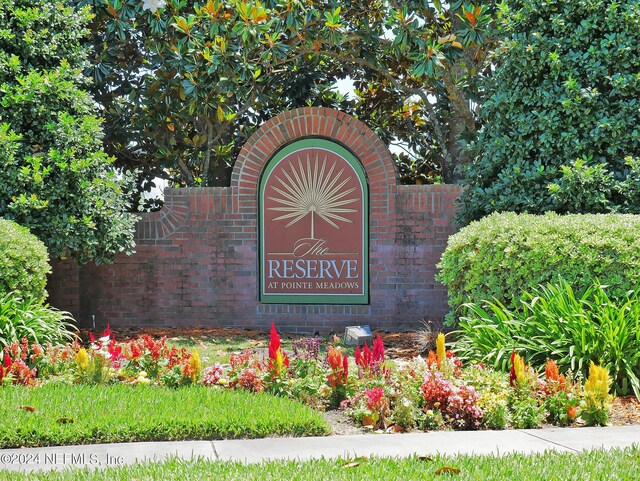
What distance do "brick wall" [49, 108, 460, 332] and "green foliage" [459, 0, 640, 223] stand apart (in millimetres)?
1628

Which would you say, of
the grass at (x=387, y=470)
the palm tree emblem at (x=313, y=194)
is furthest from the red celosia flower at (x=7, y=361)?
the palm tree emblem at (x=313, y=194)

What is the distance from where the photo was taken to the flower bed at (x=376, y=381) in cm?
515

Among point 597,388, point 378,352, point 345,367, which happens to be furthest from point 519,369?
point 345,367

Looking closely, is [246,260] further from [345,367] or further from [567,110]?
[345,367]

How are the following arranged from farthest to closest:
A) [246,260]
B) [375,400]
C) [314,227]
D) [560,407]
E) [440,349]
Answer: [246,260], [314,227], [440,349], [560,407], [375,400]

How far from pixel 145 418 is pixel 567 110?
6.24m

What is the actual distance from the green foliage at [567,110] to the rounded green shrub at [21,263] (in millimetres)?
5313

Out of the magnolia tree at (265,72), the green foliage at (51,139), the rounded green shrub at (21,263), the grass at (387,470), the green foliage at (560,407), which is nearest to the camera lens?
the grass at (387,470)

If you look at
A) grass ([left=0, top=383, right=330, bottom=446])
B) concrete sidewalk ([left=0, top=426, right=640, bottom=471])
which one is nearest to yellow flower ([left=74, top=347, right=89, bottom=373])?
grass ([left=0, top=383, right=330, bottom=446])

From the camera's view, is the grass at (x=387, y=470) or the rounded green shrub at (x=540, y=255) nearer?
the grass at (x=387, y=470)

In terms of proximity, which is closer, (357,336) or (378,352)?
(378,352)

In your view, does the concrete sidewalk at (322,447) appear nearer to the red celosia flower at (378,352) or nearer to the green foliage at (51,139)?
the red celosia flower at (378,352)

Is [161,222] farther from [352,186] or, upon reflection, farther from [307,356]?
[307,356]

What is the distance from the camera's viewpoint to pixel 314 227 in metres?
10.8
